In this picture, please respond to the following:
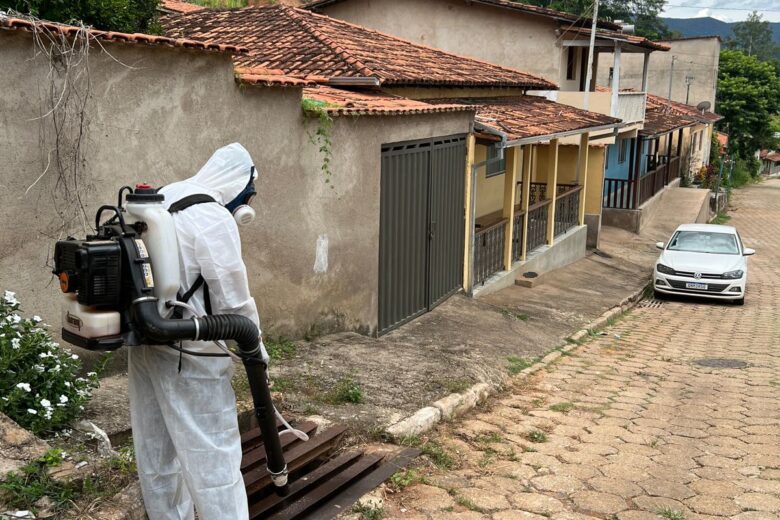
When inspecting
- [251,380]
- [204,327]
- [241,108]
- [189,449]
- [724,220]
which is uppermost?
[241,108]

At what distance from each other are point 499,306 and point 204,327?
911 cm

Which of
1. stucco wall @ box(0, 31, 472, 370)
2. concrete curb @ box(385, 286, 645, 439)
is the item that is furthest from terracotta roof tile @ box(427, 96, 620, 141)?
concrete curb @ box(385, 286, 645, 439)

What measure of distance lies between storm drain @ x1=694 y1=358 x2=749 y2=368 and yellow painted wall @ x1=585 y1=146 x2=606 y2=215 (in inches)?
438

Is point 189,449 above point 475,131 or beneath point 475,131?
beneath

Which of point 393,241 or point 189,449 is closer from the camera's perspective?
point 189,449

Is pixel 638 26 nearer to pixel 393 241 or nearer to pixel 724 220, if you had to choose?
pixel 724 220

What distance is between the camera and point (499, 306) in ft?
39.6

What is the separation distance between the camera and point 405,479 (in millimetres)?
4961

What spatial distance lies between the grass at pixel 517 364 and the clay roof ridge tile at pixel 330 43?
435 cm

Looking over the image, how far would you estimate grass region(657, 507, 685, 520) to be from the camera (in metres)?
4.81

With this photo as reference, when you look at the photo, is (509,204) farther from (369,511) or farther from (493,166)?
(369,511)

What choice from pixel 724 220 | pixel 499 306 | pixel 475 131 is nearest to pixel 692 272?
pixel 499 306

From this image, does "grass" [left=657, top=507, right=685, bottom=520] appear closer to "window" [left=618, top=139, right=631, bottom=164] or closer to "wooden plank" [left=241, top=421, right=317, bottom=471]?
"wooden plank" [left=241, top=421, right=317, bottom=471]

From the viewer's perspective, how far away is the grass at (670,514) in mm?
4812
